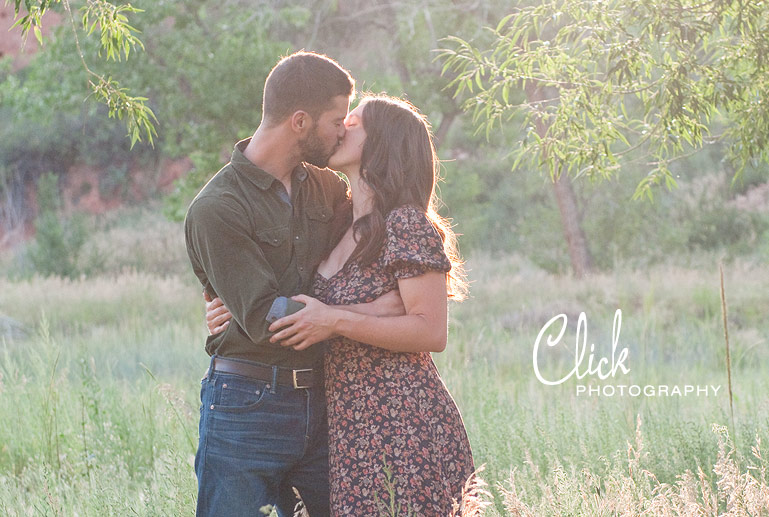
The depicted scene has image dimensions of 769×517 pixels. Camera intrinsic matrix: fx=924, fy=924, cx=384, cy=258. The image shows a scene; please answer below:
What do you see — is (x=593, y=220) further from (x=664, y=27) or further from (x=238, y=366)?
(x=238, y=366)

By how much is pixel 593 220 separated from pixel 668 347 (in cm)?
1019

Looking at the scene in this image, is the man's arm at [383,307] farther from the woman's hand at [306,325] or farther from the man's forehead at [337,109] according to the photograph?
the man's forehead at [337,109]

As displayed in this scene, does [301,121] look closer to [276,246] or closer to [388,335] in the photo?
[276,246]

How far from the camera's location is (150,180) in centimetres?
3578

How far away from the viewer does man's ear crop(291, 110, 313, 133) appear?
137 inches

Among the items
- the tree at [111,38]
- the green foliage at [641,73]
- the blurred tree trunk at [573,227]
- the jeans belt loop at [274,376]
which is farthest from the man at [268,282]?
the blurred tree trunk at [573,227]

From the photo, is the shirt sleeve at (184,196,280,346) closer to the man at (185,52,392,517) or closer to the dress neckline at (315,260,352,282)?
the man at (185,52,392,517)

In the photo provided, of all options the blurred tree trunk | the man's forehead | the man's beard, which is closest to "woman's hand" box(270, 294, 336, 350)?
→ the man's beard

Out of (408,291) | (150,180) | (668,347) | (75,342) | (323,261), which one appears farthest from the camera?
(150,180)

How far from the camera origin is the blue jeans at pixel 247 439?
324 cm

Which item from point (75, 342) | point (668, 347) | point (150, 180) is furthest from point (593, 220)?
point (150, 180)

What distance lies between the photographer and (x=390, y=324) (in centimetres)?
315

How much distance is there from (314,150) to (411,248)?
0.57 m

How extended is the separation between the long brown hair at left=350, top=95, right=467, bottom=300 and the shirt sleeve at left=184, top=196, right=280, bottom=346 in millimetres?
398
